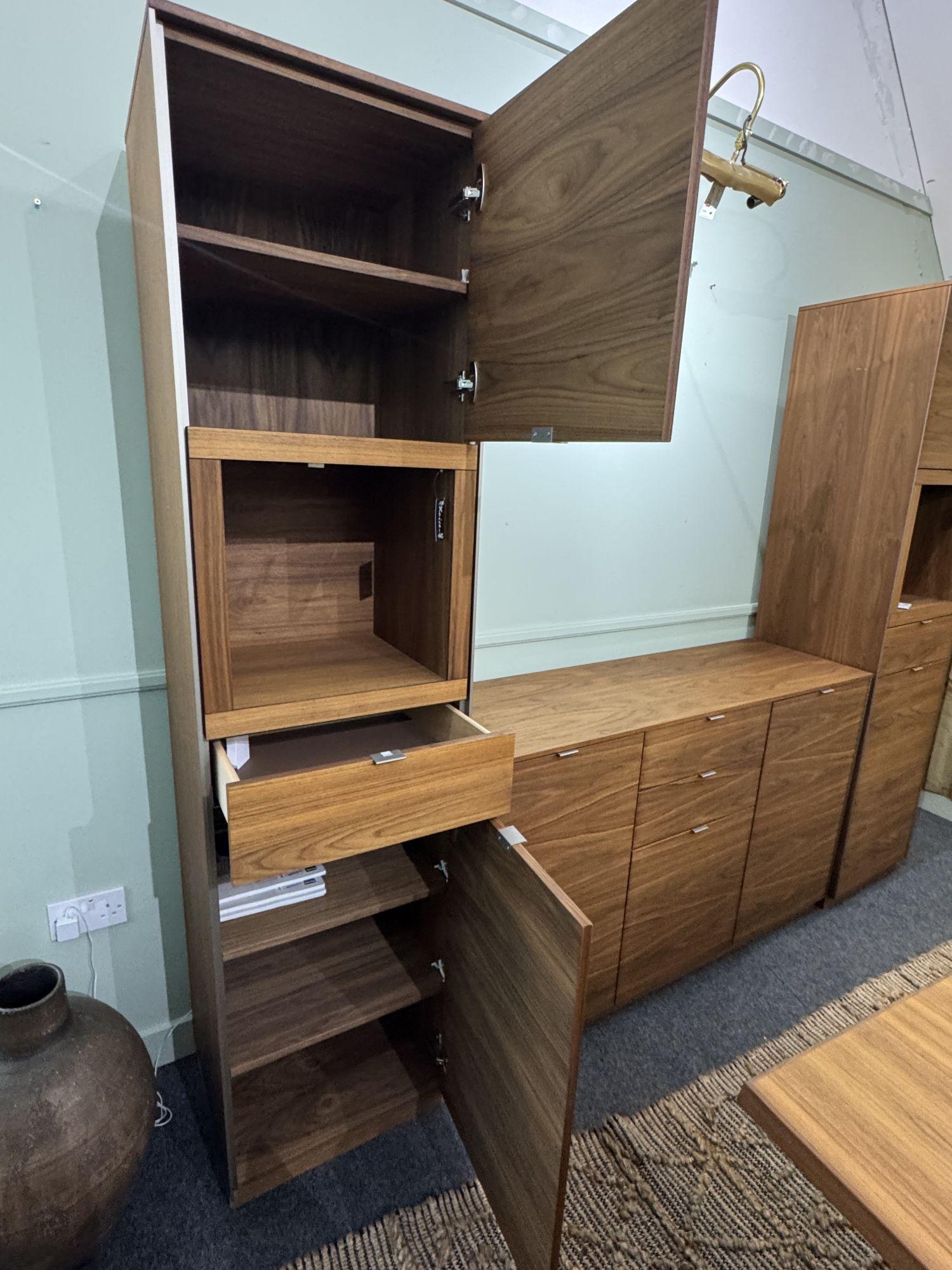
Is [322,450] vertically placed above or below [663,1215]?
above

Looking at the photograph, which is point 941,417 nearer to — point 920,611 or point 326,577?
point 920,611

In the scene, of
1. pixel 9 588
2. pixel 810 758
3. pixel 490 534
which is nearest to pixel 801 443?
pixel 810 758

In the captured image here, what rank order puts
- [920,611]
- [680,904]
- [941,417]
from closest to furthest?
[680,904] < [941,417] < [920,611]

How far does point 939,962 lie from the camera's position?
196 centimetres

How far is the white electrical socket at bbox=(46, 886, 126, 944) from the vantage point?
135 centimetres

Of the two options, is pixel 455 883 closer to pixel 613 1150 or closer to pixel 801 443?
pixel 613 1150

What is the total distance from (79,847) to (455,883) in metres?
0.77

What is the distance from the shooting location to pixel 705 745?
63.6 inches

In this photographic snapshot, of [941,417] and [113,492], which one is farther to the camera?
[941,417]

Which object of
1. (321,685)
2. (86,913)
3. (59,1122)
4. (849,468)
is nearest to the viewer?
(59,1122)

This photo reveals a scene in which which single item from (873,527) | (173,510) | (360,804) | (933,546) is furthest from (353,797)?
(933,546)

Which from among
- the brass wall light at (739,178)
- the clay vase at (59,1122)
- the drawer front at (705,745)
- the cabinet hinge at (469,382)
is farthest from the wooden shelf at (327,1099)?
the brass wall light at (739,178)

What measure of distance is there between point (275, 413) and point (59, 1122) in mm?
1233

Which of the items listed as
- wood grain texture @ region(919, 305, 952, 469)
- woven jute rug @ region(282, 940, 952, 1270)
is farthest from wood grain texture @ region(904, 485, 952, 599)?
woven jute rug @ region(282, 940, 952, 1270)
